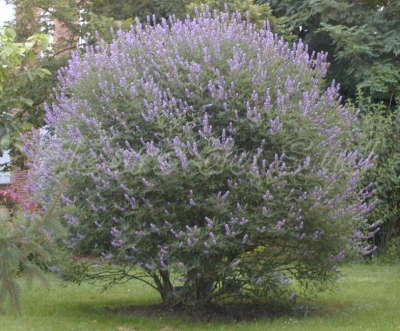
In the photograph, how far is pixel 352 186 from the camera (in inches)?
327

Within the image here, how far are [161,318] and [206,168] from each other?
2.09 m

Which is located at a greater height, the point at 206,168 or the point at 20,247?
the point at 206,168

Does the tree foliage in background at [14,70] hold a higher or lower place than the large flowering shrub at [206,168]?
higher

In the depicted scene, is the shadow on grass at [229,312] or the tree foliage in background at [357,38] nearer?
the shadow on grass at [229,312]

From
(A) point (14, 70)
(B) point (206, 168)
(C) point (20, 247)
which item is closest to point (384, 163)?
(B) point (206, 168)

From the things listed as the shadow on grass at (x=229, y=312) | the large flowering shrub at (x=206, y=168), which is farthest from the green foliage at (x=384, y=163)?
the large flowering shrub at (x=206, y=168)

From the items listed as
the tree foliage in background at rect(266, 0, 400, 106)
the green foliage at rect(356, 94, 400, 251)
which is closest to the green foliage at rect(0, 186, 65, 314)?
the green foliage at rect(356, 94, 400, 251)

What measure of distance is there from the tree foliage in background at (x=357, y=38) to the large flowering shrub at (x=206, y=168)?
6840mm

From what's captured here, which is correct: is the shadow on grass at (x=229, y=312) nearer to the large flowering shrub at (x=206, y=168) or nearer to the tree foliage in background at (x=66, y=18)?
the large flowering shrub at (x=206, y=168)

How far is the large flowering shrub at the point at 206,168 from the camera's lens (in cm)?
770

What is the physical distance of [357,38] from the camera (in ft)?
50.2

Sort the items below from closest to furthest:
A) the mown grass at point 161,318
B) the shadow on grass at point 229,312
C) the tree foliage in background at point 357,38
Answer: the mown grass at point 161,318, the shadow on grass at point 229,312, the tree foliage in background at point 357,38

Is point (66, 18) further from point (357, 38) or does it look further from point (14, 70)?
point (14, 70)

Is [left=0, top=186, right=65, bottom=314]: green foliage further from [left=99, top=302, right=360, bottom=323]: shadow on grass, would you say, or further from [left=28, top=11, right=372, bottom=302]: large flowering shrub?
[left=99, top=302, right=360, bottom=323]: shadow on grass
